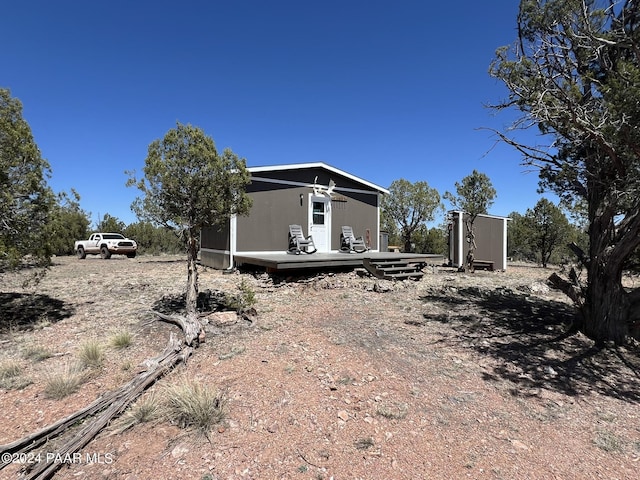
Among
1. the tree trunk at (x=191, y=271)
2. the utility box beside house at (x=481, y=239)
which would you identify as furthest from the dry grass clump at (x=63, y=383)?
the utility box beside house at (x=481, y=239)

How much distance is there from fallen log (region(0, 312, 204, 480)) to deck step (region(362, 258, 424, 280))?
19.0ft

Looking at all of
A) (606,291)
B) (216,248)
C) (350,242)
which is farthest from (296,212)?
(606,291)

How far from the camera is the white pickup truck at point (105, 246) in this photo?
17922 millimetres

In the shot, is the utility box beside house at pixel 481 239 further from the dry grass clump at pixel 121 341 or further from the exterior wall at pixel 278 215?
the dry grass clump at pixel 121 341

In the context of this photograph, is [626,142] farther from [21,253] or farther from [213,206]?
[21,253]

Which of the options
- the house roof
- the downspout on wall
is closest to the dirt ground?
the downspout on wall

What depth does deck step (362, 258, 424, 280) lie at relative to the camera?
9391 millimetres

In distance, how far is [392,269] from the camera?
951 centimetres

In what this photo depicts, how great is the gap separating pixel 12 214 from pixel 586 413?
782cm

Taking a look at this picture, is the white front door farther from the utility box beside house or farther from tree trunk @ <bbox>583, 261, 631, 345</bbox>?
tree trunk @ <bbox>583, 261, 631, 345</bbox>

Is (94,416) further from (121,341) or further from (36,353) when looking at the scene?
(36,353)

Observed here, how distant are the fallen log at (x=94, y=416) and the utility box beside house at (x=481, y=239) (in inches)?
490

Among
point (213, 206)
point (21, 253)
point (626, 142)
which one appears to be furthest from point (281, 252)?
point (626, 142)

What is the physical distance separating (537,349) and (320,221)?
8352 millimetres
